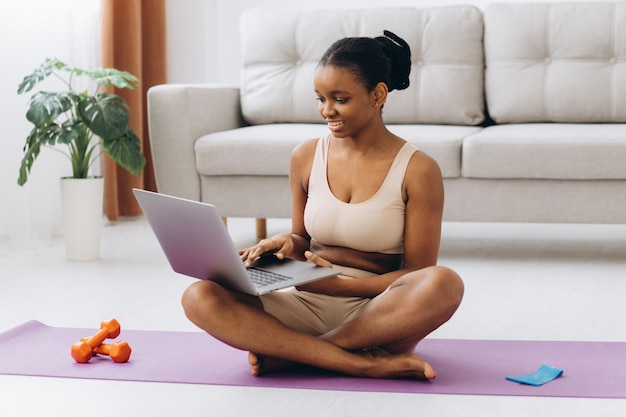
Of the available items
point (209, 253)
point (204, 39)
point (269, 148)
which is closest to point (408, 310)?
point (209, 253)

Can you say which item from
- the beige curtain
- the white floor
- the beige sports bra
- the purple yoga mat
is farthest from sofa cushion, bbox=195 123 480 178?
the beige sports bra

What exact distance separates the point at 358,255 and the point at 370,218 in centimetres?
8

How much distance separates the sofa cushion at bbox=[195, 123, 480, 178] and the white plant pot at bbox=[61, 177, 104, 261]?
1.28 feet

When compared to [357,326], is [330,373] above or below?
below

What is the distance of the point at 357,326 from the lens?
1.92 meters

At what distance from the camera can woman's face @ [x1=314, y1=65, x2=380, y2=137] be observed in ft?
6.26

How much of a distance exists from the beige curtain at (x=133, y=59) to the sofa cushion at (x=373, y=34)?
0.61m

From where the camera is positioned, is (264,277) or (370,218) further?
(370,218)

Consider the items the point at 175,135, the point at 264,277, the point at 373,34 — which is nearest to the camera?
the point at 264,277

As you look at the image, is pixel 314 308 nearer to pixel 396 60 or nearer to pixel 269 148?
pixel 396 60

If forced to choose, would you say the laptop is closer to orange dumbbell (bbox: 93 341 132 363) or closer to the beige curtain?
orange dumbbell (bbox: 93 341 132 363)

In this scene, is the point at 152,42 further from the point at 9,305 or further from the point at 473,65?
the point at 9,305

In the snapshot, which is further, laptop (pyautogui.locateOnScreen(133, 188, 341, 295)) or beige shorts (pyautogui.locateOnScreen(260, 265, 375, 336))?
beige shorts (pyautogui.locateOnScreen(260, 265, 375, 336))

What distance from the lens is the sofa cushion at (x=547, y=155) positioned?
3141 millimetres
